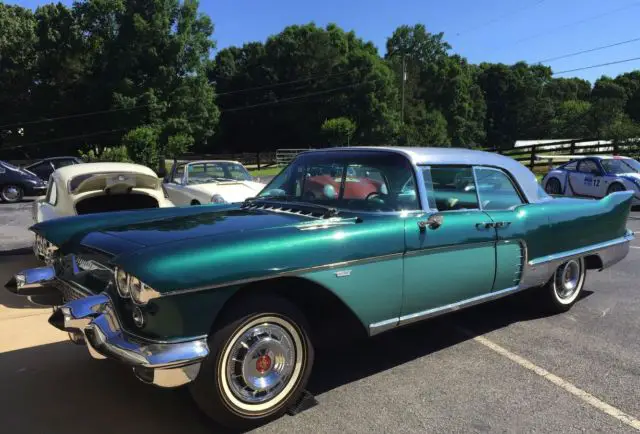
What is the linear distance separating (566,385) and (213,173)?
7.61 metres

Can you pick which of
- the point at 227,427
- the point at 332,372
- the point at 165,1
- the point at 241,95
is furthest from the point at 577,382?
the point at 241,95

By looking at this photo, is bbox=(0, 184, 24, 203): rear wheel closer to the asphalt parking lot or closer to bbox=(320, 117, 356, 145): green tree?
the asphalt parking lot

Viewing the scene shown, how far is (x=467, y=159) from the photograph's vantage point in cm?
431

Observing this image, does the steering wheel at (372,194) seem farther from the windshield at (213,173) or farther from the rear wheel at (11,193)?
the rear wheel at (11,193)

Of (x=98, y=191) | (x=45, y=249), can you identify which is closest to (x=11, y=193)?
(x=98, y=191)

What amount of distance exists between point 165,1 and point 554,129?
5824 cm

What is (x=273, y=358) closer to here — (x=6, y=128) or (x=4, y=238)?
(x=4, y=238)

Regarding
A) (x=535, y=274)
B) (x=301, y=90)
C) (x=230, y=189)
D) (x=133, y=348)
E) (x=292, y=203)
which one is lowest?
(x=535, y=274)

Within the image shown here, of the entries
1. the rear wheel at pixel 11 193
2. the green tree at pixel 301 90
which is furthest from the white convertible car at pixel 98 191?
the green tree at pixel 301 90

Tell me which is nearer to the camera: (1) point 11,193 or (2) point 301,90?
(1) point 11,193

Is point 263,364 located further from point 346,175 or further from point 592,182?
point 592,182

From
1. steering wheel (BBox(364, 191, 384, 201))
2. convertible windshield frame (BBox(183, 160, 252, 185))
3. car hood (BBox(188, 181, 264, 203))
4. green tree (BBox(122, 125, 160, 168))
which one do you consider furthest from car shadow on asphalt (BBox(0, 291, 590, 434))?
green tree (BBox(122, 125, 160, 168))

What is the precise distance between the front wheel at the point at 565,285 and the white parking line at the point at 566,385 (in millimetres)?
967

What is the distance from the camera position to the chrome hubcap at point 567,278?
489 cm
